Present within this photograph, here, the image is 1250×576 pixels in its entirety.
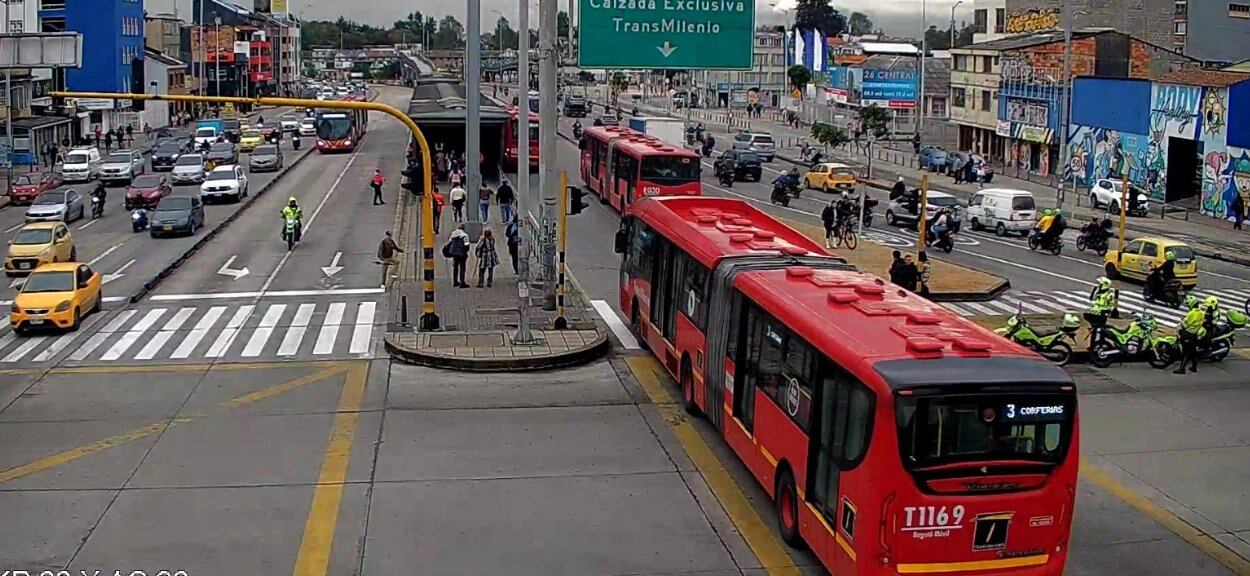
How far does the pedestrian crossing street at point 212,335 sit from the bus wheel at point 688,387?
7.18 meters

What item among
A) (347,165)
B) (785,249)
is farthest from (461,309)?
(347,165)

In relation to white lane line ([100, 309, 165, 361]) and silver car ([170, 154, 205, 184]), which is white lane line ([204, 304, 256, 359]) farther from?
silver car ([170, 154, 205, 184])

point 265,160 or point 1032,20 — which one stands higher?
point 1032,20

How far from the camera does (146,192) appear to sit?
53469 millimetres

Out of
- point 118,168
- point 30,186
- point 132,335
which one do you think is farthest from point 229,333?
point 118,168

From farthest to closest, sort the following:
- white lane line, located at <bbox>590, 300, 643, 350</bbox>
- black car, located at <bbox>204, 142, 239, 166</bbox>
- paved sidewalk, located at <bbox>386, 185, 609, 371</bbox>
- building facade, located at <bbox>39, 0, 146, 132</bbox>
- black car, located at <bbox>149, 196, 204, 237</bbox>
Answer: building facade, located at <bbox>39, 0, 146, 132</bbox>
black car, located at <bbox>204, 142, 239, 166</bbox>
black car, located at <bbox>149, 196, 204, 237</bbox>
white lane line, located at <bbox>590, 300, 643, 350</bbox>
paved sidewalk, located at <bbox>386, 185, 609, 371</bbox>

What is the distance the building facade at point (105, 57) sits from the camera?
95.1 metres

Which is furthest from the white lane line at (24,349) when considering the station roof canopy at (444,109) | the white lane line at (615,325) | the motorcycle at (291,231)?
the station roof canopy at (444,109)

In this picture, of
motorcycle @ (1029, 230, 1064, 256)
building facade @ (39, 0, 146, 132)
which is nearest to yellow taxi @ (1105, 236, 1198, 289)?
motorcycle @ (1029, 230, 1064, 256)

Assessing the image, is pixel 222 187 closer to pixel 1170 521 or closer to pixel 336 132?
pixel 336 132

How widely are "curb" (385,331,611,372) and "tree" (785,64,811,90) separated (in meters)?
104

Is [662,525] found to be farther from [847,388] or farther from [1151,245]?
[1151,245]

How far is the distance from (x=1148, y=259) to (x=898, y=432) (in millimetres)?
27023

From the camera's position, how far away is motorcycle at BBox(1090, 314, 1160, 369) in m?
24.5
